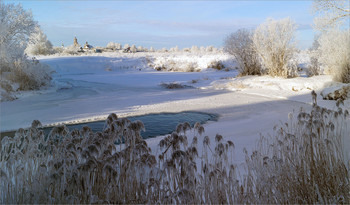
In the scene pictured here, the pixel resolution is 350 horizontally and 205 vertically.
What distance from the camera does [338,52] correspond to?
11.1 meters

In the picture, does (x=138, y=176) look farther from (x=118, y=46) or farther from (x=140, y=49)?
(x=118, y=46)

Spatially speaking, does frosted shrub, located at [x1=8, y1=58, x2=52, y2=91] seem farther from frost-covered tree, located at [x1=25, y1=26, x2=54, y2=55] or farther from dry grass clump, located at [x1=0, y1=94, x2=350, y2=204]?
frost-covered tree, located at [x1=25, y1=26, x2=54, y2=55]

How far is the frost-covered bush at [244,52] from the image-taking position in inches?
669

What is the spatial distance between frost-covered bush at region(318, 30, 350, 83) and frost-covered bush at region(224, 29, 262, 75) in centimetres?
469

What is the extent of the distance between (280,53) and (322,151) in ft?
44.0

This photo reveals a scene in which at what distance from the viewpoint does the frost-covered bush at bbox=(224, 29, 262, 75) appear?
55.7 ft

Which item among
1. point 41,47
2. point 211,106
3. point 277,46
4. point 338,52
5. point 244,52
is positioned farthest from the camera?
point 41,47

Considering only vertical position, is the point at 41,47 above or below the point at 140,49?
below

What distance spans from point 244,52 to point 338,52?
659cm

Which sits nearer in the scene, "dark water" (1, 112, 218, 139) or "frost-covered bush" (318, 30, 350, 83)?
"dark water" (1, 112, 218, 139)

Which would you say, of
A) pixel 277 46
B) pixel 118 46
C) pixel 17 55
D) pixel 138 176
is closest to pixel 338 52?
pixel 277 46

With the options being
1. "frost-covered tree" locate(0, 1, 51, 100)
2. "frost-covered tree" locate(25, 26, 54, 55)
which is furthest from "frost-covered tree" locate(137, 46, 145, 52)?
"frost-covered tree" locate(0, 1, 51, 100)

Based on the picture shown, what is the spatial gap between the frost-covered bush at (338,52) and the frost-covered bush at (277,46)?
2.78 metres

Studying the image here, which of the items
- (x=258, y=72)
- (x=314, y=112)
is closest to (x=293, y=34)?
(x=258, y=72)
